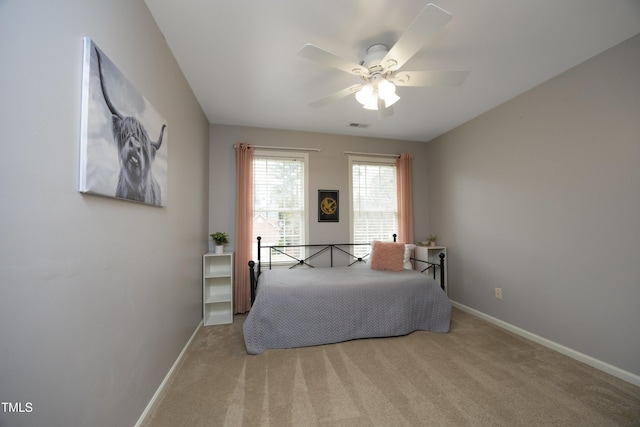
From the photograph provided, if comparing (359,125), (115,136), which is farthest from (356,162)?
(115,136)

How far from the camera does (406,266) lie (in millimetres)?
3494

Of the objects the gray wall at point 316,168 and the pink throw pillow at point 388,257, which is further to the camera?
the gray wall at point 316,168

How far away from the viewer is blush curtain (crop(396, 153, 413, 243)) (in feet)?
12.6

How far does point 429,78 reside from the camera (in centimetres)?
175

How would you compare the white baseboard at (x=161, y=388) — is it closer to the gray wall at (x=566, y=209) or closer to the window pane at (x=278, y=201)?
the window pane at (x=278, y=201)

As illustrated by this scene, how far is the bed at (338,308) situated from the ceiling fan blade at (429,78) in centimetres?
191

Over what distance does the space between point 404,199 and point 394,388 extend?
8.96 feet

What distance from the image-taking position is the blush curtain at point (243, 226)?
10.5 ft

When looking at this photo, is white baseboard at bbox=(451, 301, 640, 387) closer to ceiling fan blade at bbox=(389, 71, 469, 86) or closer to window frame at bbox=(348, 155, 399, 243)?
window frame at bbox=(348, 155, 399, 243)

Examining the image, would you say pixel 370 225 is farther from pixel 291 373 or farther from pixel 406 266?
pixel 291 373

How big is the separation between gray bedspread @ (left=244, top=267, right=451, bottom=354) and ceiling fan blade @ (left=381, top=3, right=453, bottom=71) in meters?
2.03

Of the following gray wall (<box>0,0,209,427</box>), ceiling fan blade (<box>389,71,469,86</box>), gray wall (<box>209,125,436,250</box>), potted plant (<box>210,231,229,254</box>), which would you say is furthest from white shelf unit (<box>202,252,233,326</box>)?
ceiling fan blade (<box>389,71,469,86</box>)

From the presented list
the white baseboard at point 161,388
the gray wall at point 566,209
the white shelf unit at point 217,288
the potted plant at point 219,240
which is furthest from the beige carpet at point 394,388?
the potted plant at point 219,240

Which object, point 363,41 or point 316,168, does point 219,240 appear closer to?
point 316,168
